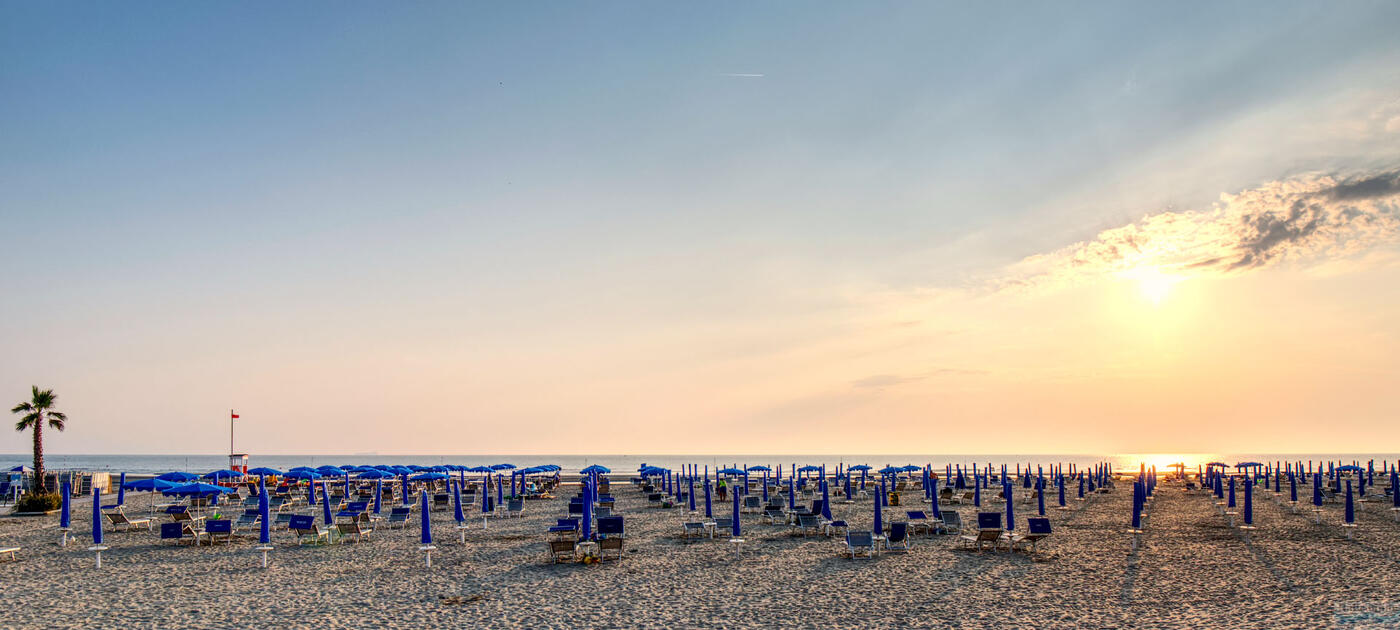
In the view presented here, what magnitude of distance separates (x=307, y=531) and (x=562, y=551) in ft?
22.5

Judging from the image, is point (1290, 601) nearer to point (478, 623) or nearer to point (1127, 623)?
point (1127, 623)

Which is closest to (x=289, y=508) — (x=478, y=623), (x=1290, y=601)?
(x=478, y=623)

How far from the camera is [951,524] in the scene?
1989 centimetres

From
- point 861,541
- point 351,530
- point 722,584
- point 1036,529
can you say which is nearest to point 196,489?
point 351,530

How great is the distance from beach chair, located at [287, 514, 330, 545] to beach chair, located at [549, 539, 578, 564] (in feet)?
18.7

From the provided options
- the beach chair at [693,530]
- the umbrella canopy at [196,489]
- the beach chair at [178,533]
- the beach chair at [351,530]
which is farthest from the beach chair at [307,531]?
the beach chair at [693,530]

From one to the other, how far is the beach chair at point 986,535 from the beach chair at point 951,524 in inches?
26.3

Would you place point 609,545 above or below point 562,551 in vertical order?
above

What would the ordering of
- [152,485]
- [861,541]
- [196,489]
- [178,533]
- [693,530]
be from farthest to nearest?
[152,485], [693,530], [196,489], [178,533], [861,541]

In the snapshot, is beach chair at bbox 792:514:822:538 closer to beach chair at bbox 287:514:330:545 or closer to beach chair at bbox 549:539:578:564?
beach chair at bbox 549:539:578:564

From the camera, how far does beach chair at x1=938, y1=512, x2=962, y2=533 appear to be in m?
19.9

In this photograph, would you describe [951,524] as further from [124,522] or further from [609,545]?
[124,522]

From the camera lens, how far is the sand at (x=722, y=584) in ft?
36.9

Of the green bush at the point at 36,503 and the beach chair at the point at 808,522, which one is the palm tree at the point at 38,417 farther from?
the beach chair at the point at 808,522
